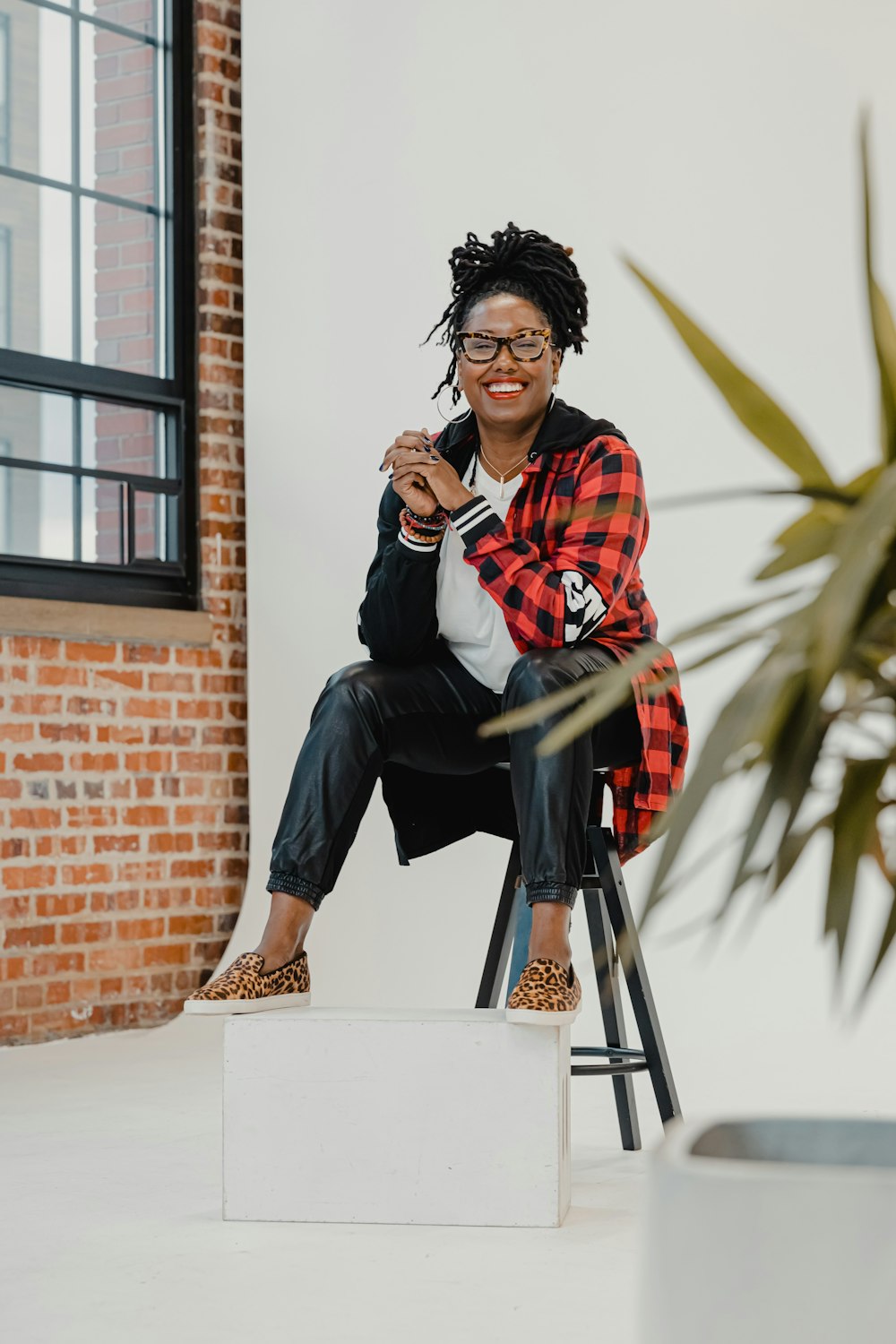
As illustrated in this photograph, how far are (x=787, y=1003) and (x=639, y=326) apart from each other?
5.10ft

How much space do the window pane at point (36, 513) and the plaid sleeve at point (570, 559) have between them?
1844 mm

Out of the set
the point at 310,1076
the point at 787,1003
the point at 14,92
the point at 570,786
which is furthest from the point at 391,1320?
the point at 14,92

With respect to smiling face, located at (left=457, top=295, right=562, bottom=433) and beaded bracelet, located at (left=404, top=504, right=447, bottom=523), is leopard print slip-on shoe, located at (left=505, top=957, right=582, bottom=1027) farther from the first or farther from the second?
smiling face, located at (left=457, top=295, right=562, bottom=433)

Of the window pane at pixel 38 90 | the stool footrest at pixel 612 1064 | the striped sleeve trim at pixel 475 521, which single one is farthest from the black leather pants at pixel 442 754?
the window pane at pixel 38 90

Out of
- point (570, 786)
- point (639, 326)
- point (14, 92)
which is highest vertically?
point (14, 92)

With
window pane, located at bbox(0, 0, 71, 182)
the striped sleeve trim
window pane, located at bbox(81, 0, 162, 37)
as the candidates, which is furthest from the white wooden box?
window pane, located at bbox(81, 0, 162, 37)

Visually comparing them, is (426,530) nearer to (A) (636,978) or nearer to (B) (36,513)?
(A) (636,978)

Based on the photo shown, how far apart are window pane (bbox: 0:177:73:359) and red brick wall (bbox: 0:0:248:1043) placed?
43 centimetres

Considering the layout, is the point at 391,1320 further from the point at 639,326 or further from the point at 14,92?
the point at 14,92

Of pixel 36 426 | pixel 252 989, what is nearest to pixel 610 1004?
pixel 252 989

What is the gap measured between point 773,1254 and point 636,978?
1.57 metres

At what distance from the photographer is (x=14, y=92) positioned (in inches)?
160

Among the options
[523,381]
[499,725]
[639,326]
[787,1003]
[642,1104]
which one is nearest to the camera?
[499,725]

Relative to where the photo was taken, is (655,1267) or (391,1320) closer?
(655,1267)
